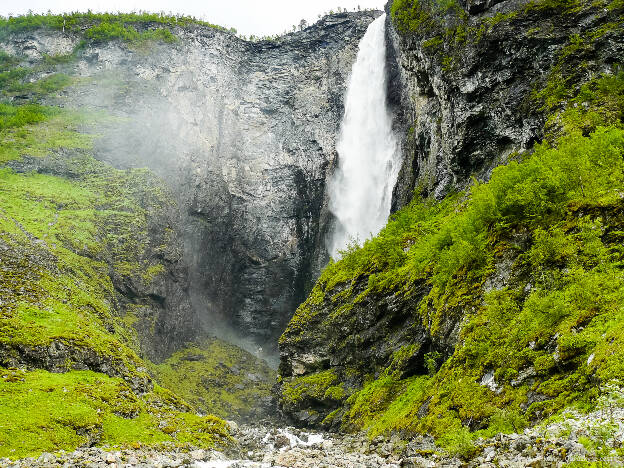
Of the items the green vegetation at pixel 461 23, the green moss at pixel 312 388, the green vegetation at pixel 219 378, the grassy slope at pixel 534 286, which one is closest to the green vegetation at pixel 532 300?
the grassy slope at pixel 534 286

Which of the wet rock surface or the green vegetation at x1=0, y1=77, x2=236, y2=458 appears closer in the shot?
the wet rock surface

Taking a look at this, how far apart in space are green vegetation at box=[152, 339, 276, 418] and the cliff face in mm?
4127

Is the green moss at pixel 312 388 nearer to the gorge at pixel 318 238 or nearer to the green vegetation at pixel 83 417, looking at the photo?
the gorge at pixel 318 238

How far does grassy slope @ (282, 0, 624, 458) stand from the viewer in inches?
411

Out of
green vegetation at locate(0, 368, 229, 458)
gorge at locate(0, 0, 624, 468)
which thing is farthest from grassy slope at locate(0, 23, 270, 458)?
gorge at locate(0, 0, 624, 468)

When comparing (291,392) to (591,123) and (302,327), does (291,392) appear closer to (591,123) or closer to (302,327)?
(302,327)

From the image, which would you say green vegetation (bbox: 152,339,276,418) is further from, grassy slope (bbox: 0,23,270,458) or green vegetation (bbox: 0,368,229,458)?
green vegetation (bbox: 0,368,229,458)

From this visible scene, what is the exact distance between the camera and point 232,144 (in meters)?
67.3

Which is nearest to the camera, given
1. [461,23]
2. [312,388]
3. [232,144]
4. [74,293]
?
[74,293]

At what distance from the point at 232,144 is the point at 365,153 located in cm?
2063

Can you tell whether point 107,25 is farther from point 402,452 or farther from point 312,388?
point 402,452

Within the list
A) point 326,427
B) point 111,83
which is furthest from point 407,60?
point 111,83

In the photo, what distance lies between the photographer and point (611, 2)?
2583 centimetres

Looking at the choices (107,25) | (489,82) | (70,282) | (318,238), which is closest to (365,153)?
(318,238)
